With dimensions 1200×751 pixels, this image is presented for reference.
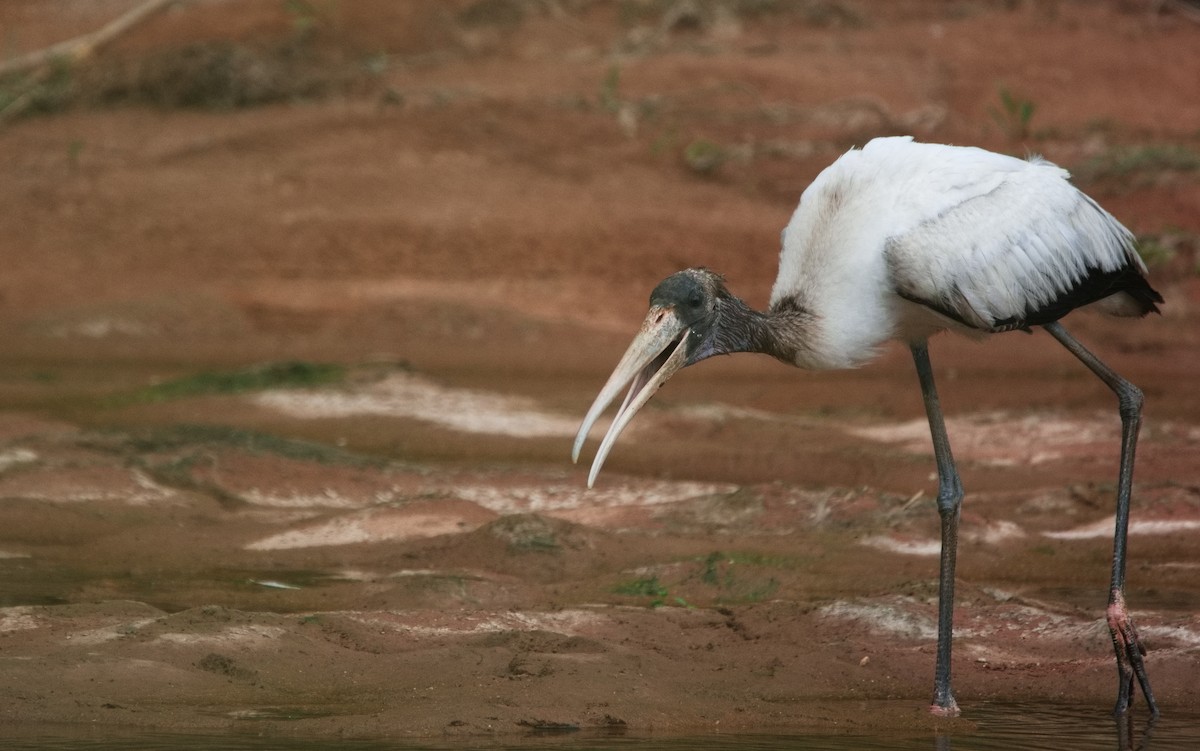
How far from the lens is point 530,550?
16.7ft

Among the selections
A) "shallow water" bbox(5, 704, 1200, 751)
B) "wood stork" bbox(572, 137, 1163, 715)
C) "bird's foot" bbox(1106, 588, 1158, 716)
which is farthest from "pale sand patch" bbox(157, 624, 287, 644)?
"bird's foot" bbox(1106, 588, 1158, 716)

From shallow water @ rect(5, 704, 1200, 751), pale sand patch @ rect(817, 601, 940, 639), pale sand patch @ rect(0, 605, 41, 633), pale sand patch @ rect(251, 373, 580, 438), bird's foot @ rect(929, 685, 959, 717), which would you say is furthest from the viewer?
pale sand patch @ rect(251, 373, 580, 438)

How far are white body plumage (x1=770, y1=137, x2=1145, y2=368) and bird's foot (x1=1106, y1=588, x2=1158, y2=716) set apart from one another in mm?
817

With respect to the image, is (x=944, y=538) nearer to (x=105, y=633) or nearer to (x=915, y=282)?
(x=915, y=282)

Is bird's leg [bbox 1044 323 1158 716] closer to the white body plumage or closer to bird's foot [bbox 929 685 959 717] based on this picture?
the white body plumage

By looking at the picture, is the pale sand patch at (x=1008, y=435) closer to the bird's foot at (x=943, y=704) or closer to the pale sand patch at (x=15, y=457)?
the bird's foot at (x=943, y=704)

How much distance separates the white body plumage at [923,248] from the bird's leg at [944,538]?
0.17m

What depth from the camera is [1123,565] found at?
4.29 metres

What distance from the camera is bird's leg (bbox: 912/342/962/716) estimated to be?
3998mm

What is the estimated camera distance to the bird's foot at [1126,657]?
4016mm

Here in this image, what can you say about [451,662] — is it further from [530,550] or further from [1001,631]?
[1001,631]

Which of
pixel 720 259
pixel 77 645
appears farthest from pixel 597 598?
pixel 720 259

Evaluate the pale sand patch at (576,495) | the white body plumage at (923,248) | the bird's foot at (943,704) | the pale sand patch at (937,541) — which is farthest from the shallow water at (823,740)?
the pale sand patch at (576,495)

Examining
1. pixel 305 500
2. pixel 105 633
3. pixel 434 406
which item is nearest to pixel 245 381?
pixel 434 406
